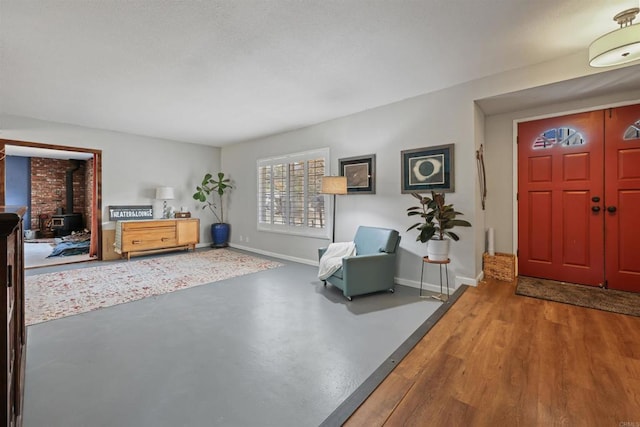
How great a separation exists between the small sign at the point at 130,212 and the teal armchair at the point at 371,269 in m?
4.54

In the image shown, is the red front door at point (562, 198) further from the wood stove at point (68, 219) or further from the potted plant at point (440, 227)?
the wood stove at point (68, 219)

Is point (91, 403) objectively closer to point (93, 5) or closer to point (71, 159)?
point (93, 5)

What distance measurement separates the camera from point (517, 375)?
172cm

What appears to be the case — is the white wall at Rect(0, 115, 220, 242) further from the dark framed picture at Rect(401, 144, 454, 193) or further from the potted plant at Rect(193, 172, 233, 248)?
the dark framed picture at Rect(401, 144, 454, 193)

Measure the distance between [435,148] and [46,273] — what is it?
612 cm

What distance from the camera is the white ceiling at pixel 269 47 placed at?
6.82 feet

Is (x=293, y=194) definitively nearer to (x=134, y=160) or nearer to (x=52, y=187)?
(x=134, y=160)

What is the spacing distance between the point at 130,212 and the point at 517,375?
667cm

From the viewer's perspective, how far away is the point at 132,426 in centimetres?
143

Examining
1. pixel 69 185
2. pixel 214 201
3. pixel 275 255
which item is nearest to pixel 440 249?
pixel 275 255

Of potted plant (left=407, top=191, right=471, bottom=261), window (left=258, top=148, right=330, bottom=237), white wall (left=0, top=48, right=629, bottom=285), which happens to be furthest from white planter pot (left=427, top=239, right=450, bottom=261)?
window (left=258, top=148, right=330, bottom=237)

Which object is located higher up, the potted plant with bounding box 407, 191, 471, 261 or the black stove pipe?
the black stove pipe

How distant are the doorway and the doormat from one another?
0.58ft

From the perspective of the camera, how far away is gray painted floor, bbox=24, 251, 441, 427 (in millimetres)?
1544
